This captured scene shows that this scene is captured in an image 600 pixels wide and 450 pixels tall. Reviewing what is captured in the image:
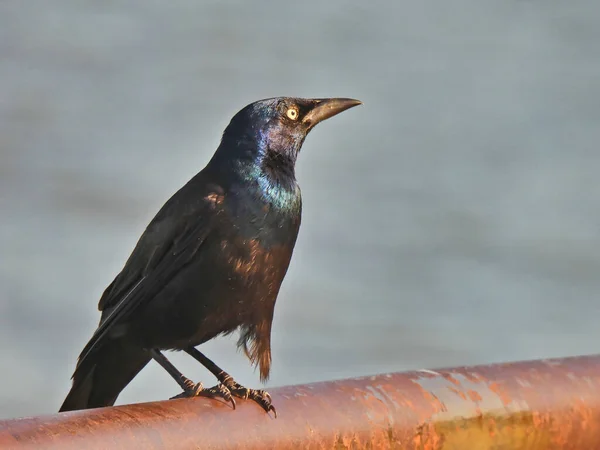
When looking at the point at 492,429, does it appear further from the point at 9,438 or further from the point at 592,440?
the point at 9,438

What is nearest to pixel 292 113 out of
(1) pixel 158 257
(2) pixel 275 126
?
(2) pixel 275 126

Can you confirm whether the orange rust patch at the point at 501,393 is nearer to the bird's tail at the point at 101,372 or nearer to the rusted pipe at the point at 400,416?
the rusted pipe at the point at 400,416

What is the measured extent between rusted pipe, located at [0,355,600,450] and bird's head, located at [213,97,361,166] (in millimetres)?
1335

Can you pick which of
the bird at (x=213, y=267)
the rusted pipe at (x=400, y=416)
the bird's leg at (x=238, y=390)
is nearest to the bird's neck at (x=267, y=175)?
the bird at (x=213, y=267)

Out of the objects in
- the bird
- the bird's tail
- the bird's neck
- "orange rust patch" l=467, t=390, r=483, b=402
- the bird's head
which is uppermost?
the bird's head

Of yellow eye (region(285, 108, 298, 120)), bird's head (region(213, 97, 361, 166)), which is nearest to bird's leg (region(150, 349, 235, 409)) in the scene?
bird's head (region(213, 97, 361, 166))

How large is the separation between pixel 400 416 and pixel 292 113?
1.61 metres

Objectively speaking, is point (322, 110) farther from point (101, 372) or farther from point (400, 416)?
point (400, 416)

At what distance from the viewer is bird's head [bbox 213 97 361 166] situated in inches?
130

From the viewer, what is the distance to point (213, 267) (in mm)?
3064

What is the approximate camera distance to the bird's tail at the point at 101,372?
3268 mm

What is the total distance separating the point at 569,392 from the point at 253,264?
1.12 m

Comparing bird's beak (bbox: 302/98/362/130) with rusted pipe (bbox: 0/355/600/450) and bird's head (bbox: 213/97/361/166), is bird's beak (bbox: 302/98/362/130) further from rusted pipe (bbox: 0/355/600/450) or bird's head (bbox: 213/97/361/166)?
rusted pipe (bbox: 0/355/600/450)

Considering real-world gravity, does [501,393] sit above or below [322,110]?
below
